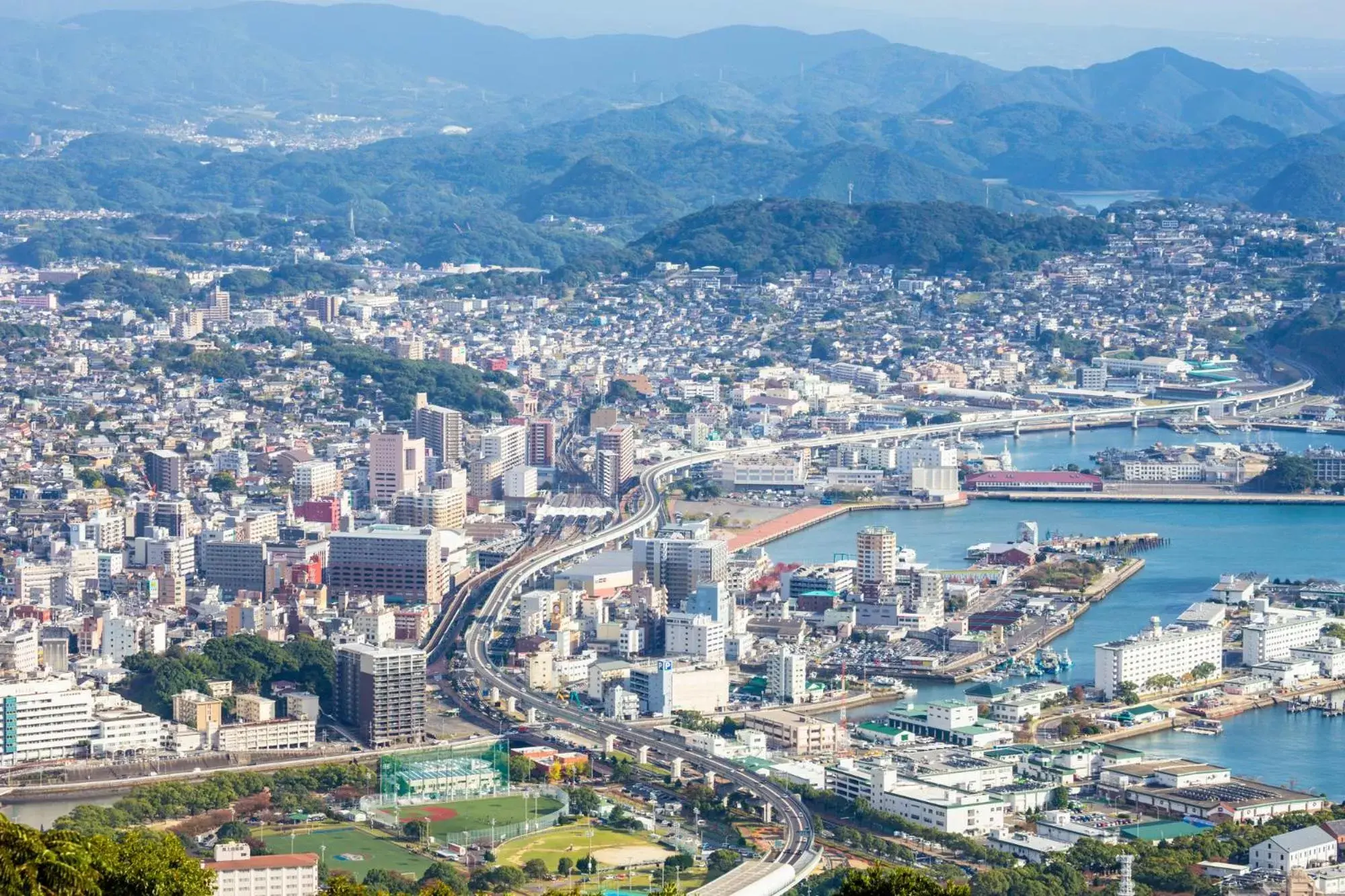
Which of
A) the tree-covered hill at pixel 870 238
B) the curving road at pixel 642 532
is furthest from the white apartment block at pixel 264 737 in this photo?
the tree-covered hill at pixel 870 238

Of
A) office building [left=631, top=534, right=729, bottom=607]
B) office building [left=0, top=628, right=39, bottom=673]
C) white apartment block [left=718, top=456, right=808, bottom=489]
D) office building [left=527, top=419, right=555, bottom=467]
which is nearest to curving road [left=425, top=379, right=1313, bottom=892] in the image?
white apartment block [left=718, top=456, right=808, bottom=489]

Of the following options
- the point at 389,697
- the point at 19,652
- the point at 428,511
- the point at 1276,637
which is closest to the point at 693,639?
the point at 389,697

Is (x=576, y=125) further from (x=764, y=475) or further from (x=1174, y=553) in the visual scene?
(x=1174, y=553)

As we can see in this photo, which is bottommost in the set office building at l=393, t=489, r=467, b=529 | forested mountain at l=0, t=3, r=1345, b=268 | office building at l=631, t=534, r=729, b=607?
office building at l=631, t=534, r=729, b=607

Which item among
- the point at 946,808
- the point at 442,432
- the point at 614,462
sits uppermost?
the point at 442,432

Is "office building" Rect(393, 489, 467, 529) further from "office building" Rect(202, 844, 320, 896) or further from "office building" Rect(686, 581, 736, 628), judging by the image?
"office building" Rect(202, 844, 320, 896)

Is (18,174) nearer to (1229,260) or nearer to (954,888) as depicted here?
(1229,260)
